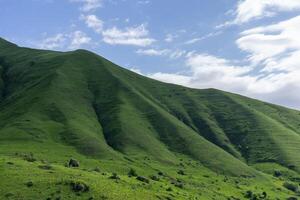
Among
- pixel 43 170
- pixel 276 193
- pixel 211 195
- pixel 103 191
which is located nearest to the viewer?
pixel 103 191

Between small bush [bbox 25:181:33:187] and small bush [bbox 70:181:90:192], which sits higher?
small bush [bbox 70:181:90:192]

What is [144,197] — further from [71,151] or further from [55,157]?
[71,151]

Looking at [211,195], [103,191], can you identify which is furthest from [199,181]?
[103,191]

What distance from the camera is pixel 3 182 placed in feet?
366

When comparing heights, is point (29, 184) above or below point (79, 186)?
below

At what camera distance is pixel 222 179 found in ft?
641

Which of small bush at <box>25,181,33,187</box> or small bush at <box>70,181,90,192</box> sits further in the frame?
small bush at <box>25,181,33,187</box>

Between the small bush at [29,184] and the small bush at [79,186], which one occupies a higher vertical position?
the small bush at [79,186]

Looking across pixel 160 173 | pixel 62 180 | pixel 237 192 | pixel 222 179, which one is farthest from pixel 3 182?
Result: pixel 222 179

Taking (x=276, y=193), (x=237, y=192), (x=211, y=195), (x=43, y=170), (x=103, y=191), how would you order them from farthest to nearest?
(x=276, y=193)
(x=237, y=192)
(x=211, y=195)
(x=43, y=170)
(x=103, y=191)

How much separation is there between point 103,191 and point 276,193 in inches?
3992

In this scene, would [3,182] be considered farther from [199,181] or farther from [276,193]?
[276,193]

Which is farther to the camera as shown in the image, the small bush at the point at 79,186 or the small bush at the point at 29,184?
the small bush at the point at 29,184

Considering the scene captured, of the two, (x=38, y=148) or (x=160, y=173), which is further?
(x=38, y=148)
